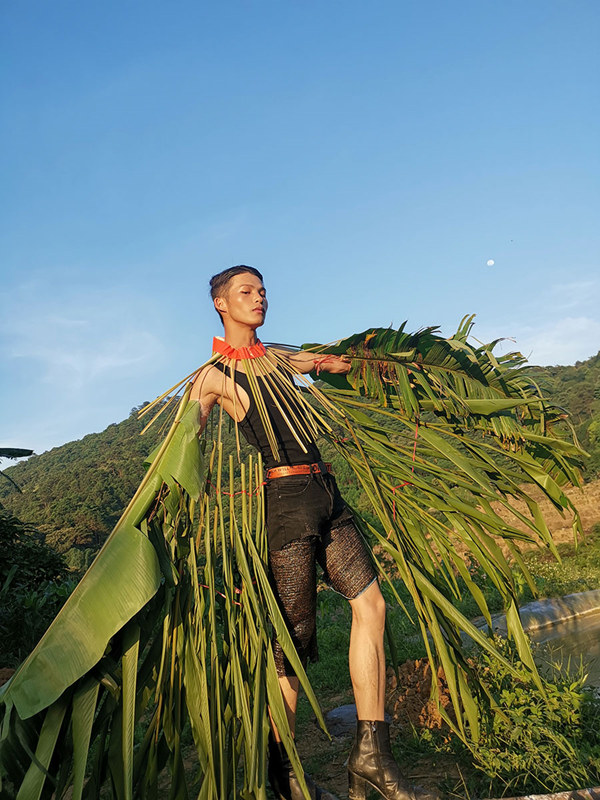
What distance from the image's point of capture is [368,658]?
1.87 meters

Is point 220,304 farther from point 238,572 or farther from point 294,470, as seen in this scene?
point 238,572

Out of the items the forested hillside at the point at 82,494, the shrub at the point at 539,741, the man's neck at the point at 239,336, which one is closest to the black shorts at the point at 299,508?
the man's neck at the point at 239,336

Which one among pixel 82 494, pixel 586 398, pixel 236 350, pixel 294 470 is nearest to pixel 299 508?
pixel 294 470

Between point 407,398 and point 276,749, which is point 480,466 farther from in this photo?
point 276,749

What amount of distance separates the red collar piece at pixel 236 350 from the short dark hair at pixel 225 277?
13cm

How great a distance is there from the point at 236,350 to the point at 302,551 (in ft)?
2.41

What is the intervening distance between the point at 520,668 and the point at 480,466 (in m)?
0.87

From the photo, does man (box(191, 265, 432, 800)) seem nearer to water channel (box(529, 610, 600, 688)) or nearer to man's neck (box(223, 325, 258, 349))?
man's neck (box(223, 325, 258, 349))

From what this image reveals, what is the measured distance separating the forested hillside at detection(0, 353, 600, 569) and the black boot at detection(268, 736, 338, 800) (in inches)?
284

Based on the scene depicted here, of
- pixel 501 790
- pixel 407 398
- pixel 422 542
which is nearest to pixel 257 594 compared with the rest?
pixel 422 542

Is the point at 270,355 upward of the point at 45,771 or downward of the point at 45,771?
upward

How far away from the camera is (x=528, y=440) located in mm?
2195

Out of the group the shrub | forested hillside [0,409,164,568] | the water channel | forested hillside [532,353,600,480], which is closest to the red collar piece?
the shrub

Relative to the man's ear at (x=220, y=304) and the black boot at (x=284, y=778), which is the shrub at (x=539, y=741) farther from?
the man's ear at (x=220, y=304)
